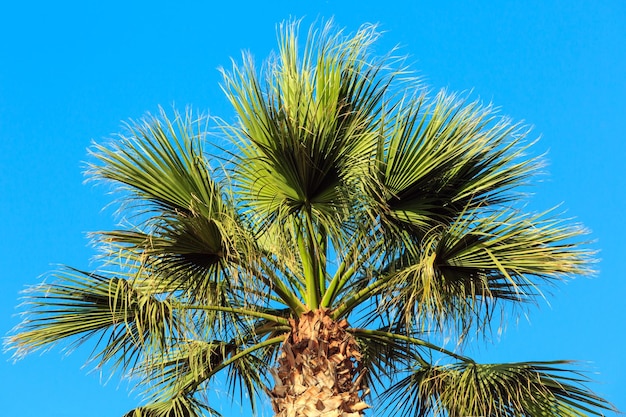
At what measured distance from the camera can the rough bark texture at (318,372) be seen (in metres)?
7.20

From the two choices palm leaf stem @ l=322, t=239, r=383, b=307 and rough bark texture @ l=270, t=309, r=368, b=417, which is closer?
rough bark texture @ l=270, t=309, r=368, b=417

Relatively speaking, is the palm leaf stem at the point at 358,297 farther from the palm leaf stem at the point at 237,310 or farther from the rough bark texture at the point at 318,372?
the palm leaf stem at the point at 237,310

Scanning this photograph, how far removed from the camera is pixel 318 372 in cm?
729

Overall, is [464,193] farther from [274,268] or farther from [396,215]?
[274,268]

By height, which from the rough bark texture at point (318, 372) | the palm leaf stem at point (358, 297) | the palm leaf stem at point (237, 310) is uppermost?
the palm leaf stem at point (358, 297)

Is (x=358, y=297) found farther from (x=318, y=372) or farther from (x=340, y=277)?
(x=318, y=372)

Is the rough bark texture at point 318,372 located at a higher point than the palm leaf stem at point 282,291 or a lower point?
lower

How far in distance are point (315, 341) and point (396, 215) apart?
136 cm

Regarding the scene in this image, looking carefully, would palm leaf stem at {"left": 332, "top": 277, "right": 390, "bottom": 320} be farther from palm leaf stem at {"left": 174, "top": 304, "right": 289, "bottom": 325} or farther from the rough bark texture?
palm leaf stem at {"left": 174, "top": 304, "right": 289, "bottom": 325}

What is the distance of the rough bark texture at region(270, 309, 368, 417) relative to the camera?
720cm

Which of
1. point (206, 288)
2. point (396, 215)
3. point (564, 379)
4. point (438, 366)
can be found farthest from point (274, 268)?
point (564, 379)

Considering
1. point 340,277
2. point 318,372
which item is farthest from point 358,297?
point 318,372

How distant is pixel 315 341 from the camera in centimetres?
739

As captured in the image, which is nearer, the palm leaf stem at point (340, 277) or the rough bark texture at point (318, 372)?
the rough bark texture at point (318, 372)
